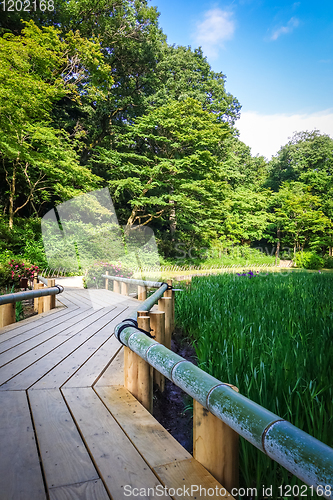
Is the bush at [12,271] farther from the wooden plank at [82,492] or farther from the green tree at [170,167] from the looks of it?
the green tree at [170,167]

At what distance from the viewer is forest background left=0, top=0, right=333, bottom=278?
866 cm

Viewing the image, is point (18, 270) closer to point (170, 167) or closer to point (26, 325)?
point (26, 325)

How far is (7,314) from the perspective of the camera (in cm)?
324

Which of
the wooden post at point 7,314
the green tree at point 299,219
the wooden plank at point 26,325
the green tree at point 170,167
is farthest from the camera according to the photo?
the green tree at point 299,219

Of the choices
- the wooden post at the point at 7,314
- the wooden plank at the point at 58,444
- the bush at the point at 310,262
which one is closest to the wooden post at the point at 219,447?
the wooden plank at the point at 58,444

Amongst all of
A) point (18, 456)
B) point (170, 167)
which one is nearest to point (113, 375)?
point (18, 456)

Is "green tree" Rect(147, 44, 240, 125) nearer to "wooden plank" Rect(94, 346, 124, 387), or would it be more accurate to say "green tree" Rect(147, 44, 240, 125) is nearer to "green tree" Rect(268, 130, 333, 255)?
"green tree" Rect(268, 130, 333, 255)

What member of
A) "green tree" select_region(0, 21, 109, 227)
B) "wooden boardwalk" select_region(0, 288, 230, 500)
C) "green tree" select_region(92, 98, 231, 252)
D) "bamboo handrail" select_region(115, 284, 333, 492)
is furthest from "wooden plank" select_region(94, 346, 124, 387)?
"green tree" select_region(92, 98, 231, 252)

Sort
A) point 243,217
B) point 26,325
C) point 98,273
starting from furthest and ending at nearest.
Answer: point 243,217 < point 98,273 < point 26,325

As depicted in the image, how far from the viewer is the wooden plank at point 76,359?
1.75 m

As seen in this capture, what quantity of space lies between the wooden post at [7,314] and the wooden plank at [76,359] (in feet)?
3.19

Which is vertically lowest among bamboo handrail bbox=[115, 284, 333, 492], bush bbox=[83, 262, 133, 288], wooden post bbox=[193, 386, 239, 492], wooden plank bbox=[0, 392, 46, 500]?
bush bbox=[83, 262, 133, 288]
